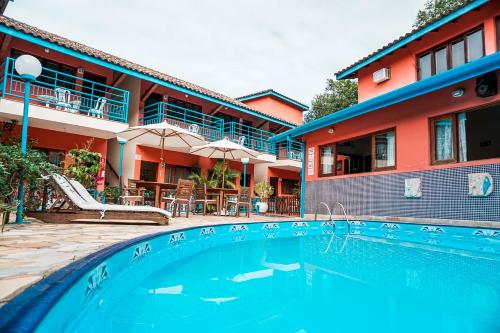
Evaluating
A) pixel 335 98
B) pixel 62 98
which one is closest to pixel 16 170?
pixel 62 98

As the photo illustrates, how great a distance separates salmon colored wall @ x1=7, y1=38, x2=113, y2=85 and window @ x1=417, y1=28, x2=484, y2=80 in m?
12.4

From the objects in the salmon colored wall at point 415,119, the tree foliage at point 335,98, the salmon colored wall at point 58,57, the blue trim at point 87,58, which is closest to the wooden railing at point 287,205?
the salmon colored wall at point 415,119

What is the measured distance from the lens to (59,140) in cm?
1161

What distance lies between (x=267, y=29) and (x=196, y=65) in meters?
12.7

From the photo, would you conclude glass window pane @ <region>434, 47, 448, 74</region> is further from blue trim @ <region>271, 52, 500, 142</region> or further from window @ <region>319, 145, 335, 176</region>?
window @ <region>319, 145, 335, 176</region>

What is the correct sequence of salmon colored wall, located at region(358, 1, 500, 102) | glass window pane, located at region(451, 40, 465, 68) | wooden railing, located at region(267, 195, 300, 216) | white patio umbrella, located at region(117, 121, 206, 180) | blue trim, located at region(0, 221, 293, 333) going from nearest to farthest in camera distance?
blue trim, located at region(0, 221, 293, 333) → salmon colored wall, located at region(358, 1, 500, 102) → white patio umbrella, located at region(117, 121, 206, 180) → glass window pane, located at region(451, 40, 465, 68) → wooden railing, located at region(267, 195, 300, 216)

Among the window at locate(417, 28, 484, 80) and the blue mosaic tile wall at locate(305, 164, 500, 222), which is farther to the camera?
the window at locate(417, 28, 484, 80)

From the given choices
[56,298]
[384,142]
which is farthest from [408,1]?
[56,298]

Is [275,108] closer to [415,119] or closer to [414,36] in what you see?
[414,36]

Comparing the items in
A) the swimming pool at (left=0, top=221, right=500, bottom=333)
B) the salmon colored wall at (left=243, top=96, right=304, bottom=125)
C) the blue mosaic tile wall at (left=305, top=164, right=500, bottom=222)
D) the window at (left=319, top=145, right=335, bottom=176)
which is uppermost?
the salmon colored wall at (left=243, top=96, right=304, bottom=125)

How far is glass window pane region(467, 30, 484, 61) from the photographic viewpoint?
884 cm

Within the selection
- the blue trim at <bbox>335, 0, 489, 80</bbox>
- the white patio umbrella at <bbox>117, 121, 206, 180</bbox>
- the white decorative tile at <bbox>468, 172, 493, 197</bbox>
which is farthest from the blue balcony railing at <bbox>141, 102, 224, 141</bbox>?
Answer: the white decorative tile at <bbox>468, 172, 493, 197</bbox>

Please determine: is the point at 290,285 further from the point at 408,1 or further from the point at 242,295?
the point at 408,1

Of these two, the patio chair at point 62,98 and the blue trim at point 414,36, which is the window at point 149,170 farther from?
the blue trim at point 414,36
